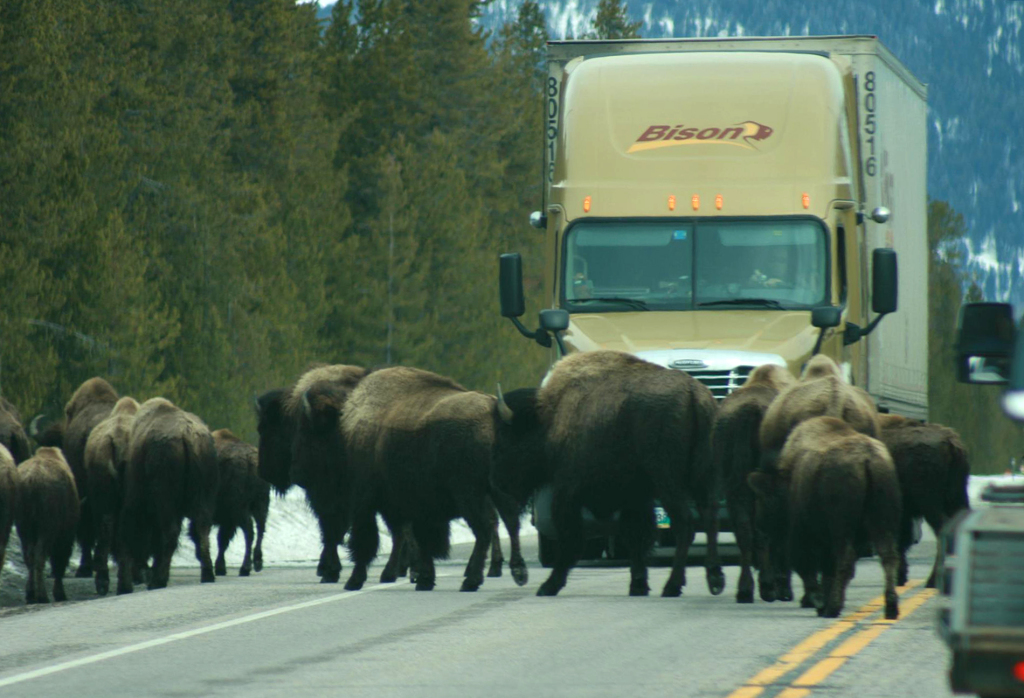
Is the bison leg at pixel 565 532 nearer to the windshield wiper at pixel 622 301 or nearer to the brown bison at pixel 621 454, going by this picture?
the brown bison at pixel 621 454

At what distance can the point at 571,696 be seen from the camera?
32.2ft

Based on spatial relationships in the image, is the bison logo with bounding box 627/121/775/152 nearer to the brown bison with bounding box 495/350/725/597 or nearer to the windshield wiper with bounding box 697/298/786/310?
the windshield wiper with bounding box 697/298/786/310

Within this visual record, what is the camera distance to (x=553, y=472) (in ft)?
53.1

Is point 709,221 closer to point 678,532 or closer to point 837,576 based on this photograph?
point 678,532

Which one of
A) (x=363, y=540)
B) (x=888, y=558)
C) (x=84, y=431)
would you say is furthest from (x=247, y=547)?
(x=888, y=558)

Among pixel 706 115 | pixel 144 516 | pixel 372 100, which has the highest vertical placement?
pixel 372 100

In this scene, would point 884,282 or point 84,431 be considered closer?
point 884,282

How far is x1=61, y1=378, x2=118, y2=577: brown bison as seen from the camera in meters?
21.6

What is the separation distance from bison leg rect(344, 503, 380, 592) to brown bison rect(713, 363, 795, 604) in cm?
345

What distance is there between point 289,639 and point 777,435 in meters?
4.26

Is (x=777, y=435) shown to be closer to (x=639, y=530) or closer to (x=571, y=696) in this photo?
(x=639, y=530)

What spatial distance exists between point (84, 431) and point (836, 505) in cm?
1119

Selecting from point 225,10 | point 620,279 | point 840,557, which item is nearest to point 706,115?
point 620,279

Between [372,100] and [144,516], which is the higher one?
[372,100]
